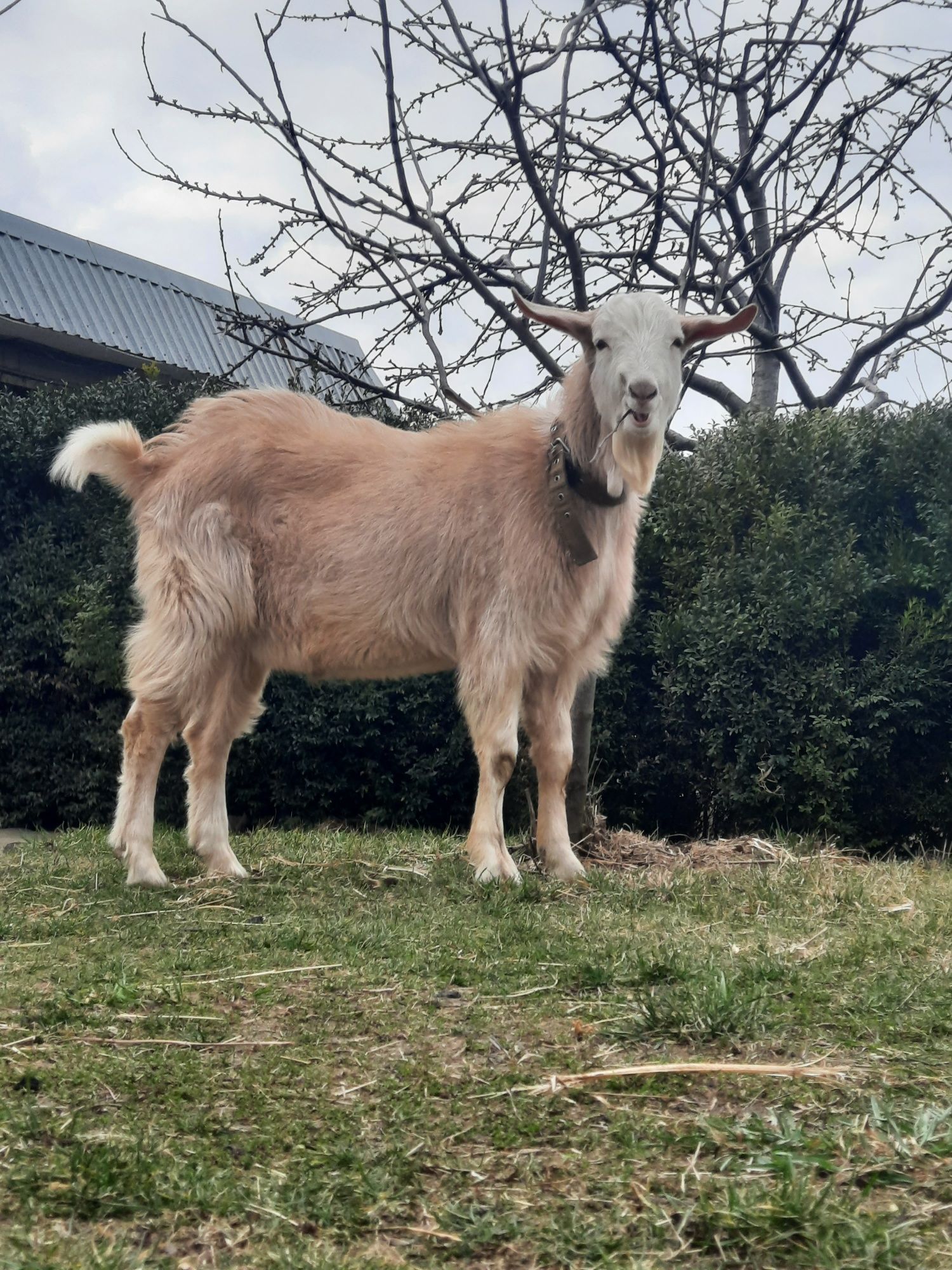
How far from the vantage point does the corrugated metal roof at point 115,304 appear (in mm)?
9938

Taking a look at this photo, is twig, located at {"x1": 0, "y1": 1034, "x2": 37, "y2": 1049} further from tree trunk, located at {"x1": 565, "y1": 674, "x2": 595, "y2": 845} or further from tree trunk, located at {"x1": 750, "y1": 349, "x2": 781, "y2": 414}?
tree trunk, located at {"x1": 750, "y1": 349, "x2": 781, "y2": 414}

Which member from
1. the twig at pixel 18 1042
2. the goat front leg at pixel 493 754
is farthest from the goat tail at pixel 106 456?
the twig at pixel 18 1042

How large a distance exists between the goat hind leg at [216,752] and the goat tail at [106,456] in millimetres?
972

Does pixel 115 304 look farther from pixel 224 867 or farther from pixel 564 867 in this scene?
pixel 564 867

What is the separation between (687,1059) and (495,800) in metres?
2.23

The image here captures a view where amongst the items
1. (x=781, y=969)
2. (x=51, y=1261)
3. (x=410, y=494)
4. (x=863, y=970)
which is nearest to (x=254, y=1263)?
(x=51, y=1261)

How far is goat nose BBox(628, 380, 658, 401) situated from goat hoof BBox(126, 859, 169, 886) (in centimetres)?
260

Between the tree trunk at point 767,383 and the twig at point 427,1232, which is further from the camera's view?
the tree trunk at point 767,383

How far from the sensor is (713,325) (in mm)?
4238

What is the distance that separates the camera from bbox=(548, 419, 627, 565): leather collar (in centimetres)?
455

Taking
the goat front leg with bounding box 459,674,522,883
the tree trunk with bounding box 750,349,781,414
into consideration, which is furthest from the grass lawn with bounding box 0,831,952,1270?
the tree trunk with bounding box 750,349,781,414

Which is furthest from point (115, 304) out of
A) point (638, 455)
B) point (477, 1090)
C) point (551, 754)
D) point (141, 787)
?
point (477, 1090)

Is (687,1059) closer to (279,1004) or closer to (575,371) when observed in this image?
(279,1004)

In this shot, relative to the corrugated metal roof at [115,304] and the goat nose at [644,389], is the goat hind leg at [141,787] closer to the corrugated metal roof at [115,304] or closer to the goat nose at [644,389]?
the goat nose at [644,389]
